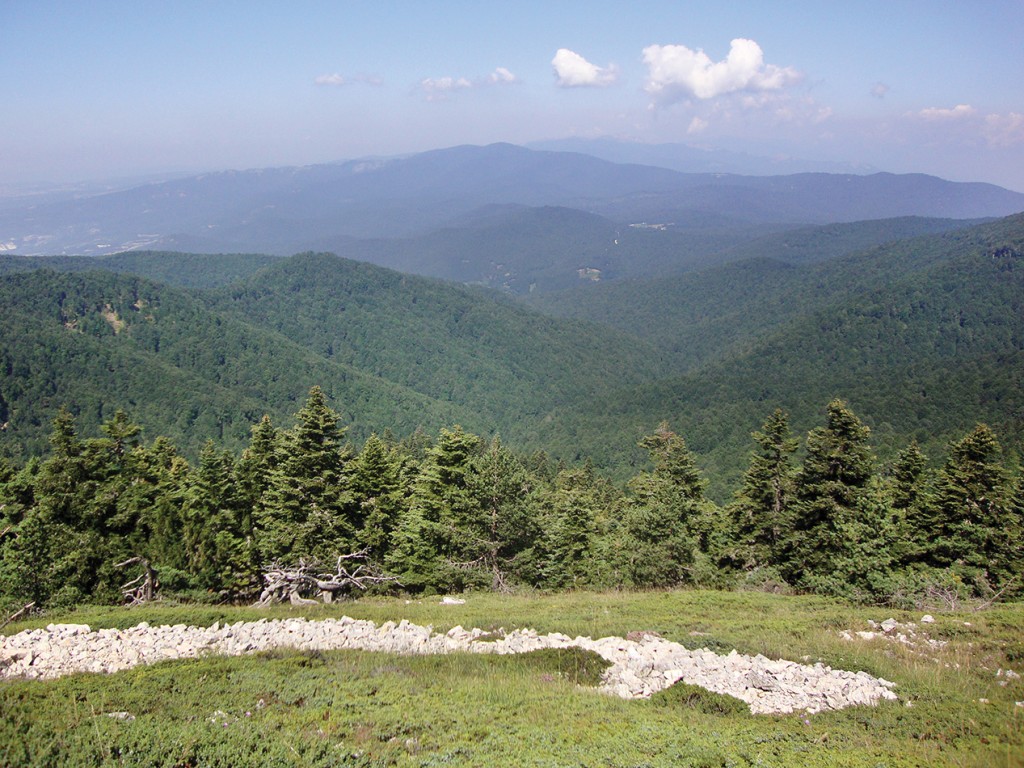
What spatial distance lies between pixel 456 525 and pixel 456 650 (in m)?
10.9

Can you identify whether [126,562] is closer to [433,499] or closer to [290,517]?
[290,517]

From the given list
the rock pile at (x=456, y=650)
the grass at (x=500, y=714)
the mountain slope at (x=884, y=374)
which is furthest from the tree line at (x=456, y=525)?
the mountain slope at (x=884, y=374)

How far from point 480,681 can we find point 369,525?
1489 centimetres

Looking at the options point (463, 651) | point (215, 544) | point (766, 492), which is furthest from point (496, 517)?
point (766, 492)

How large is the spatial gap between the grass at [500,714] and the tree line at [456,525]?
300 inches

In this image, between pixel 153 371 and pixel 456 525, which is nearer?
pixel 456 525

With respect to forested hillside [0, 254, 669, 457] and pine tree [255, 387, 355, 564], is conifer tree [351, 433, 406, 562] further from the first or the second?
forested hillside [0, 254, 669, 457]

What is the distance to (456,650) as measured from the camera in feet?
47.0

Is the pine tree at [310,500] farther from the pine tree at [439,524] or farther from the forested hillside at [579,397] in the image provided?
the forested hillside at [579,397]

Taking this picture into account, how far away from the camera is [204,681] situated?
37.0ft

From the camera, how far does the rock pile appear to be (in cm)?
1113

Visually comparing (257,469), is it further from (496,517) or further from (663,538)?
(663,538)

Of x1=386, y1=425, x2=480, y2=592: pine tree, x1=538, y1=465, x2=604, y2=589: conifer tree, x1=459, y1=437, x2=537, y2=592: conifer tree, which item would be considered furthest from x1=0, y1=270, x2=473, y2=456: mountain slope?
x1=538, y1=465, x2=604, y2=589: conifer tree

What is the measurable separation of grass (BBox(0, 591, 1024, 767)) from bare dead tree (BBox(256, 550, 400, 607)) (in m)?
7.37
